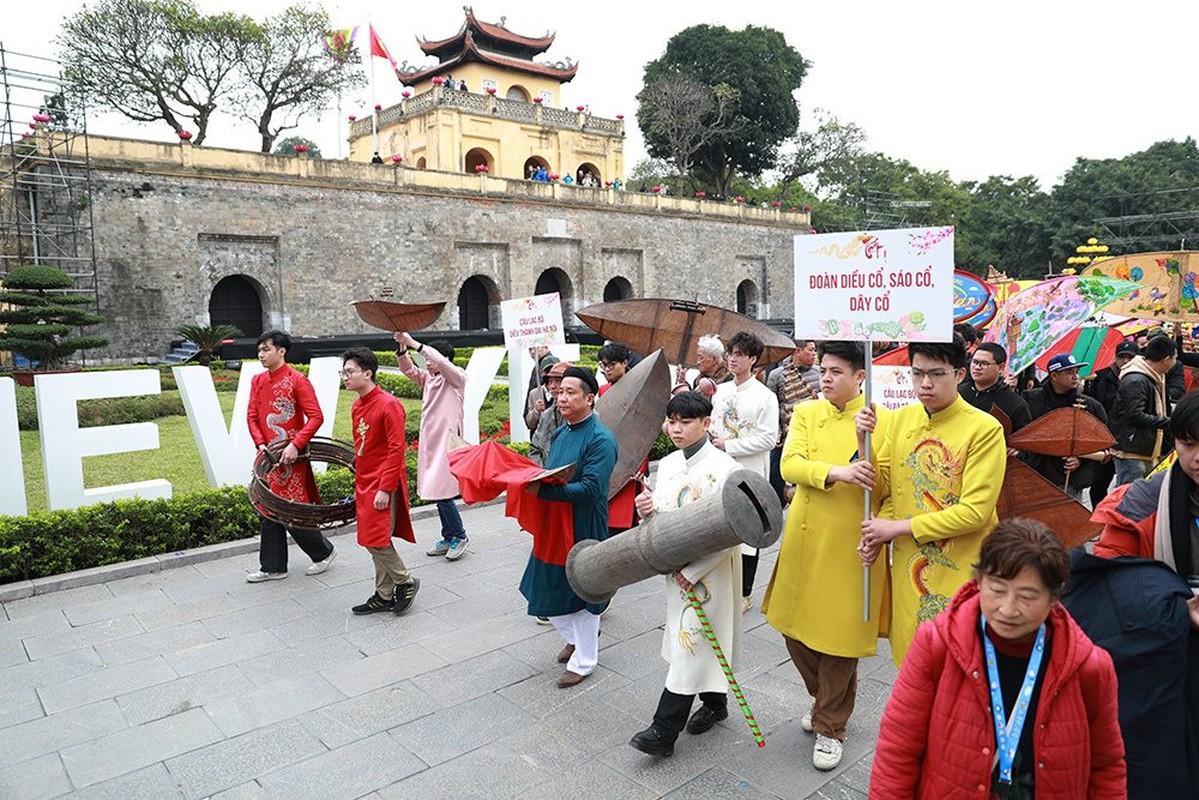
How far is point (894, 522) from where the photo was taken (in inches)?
109

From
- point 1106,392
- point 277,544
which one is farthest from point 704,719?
point 1106,392

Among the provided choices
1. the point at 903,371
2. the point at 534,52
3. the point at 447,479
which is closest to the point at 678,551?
the point at 903,371

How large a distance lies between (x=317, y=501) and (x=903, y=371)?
3921 mm

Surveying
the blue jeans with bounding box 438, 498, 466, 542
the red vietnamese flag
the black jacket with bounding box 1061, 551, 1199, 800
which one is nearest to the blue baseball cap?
the black jacket with bounding box 1061, 551, 1199, 800

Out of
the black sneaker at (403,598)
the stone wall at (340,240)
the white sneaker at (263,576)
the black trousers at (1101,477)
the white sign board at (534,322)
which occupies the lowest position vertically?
the white sneaker at (263,576)

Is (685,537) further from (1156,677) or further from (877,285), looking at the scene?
(1156,677)

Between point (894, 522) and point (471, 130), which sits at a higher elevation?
point (471, 130)

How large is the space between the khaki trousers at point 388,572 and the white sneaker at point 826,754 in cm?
262

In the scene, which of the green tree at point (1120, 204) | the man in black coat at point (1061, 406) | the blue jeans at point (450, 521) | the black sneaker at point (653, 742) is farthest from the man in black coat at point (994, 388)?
the green tree at point (1120, 204)

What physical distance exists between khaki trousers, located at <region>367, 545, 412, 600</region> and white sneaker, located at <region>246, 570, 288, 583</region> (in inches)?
41.1

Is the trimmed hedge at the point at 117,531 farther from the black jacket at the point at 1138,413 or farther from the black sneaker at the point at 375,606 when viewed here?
the black jacket at the point at 1138,413

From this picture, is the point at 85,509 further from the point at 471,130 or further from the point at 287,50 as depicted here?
the point at 471,130

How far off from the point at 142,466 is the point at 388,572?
5754 millimetres

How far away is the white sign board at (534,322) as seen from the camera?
22.9 ft
